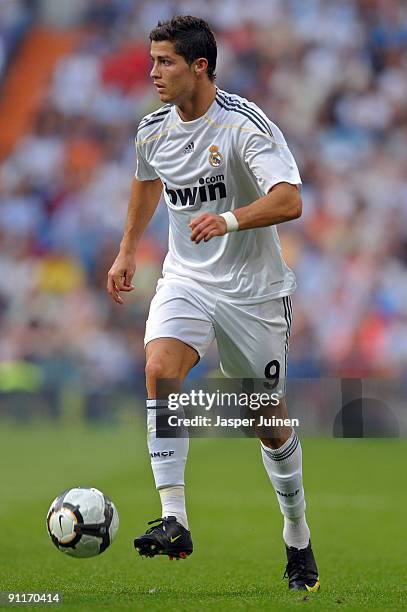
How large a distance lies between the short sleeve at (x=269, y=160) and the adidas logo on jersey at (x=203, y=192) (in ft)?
0.57

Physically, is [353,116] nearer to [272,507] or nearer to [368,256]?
[368,256]

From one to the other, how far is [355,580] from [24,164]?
47.0 ft

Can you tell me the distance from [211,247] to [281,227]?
1193 cm

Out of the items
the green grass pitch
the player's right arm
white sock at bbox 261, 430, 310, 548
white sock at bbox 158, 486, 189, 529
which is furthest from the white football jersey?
the green grass pitch

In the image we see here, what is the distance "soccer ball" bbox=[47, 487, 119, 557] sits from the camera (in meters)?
4.85

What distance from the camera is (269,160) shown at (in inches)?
202

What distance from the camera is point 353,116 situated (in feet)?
59.7

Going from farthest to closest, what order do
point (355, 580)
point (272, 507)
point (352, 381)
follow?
1. point (352, 381)
2. point (272, 507)
3. point (355, 580)

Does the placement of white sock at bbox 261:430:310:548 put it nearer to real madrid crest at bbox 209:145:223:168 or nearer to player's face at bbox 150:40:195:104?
real madrid crest at bbox 209:145:223:168

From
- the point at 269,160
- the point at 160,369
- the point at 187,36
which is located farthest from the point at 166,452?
the point at 187,36

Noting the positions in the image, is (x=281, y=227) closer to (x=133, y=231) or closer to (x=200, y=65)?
(x=133, y=231)

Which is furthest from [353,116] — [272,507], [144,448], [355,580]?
[355,580]

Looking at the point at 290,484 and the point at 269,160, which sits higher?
the point at 269,160

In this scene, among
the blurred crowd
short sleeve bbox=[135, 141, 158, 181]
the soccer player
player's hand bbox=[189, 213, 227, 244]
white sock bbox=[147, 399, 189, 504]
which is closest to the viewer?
player's hand bbox=[189, 213, 227, 244]
